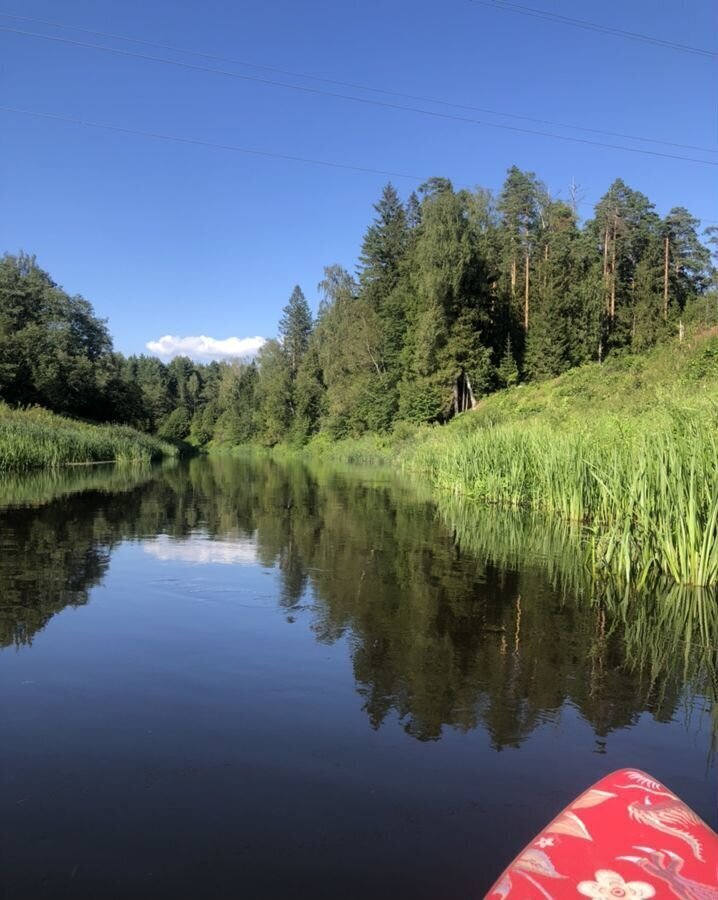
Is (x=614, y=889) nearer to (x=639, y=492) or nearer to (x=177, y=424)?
(x=639, y=492)

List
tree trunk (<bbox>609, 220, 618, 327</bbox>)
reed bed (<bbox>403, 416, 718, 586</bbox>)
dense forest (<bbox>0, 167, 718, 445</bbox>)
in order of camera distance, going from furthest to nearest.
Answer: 1. tree trunk (<bbox>609, 220, 618, 327</bbox>)
2. dense forest (<bbox>0, 167, 718, 445</bbox>)
3. reed bed (<bbox>403, 416, 718, 586</bbox>)

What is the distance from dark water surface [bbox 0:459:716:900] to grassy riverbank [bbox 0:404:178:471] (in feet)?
60.8

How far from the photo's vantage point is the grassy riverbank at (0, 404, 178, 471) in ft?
81.7

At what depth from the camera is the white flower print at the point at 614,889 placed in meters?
1.88

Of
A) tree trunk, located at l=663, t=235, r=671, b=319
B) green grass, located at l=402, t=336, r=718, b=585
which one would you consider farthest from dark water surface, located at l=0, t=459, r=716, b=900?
tree trunk, located at l=663, t=235, r=671, b=319

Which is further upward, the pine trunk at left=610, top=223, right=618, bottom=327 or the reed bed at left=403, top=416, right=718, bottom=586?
the pine trunk at left=610, top=223, right=618, bottom=327

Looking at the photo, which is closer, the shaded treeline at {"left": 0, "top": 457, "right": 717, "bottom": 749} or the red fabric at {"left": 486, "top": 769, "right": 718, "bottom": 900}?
the red fabric at {"left": 486, "top": 769, "right": 718, "bottom": 900}

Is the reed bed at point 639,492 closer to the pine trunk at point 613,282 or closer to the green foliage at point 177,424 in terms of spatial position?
the pine trunk at point 613,282

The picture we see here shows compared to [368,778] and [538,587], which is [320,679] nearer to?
[368,778]

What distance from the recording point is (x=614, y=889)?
1899 millimetres

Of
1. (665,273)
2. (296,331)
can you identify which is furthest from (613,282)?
(296,331)

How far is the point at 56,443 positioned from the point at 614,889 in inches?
1175

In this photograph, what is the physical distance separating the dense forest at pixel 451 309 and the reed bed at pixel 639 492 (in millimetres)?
28971

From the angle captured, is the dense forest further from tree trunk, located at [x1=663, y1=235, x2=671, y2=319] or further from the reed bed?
the reed bed
